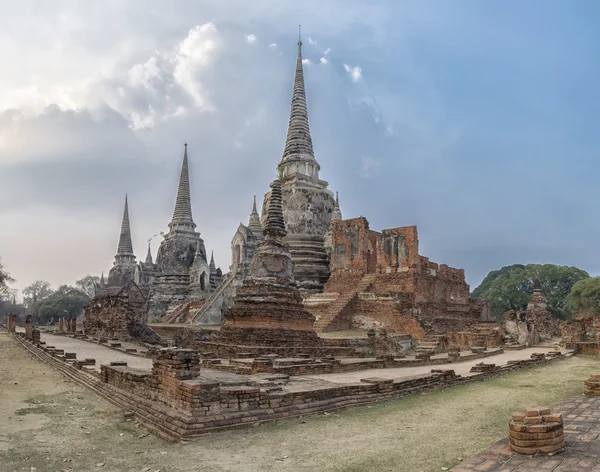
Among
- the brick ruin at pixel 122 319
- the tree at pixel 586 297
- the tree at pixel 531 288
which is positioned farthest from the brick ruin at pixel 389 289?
the tree at pixel 531 288

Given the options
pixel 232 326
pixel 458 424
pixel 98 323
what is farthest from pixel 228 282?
pixel 458 424

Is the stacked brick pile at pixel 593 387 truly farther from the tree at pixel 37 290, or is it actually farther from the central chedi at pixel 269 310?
the tree at pixel 37 290

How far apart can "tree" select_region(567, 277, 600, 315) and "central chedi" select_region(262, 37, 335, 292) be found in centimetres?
2447

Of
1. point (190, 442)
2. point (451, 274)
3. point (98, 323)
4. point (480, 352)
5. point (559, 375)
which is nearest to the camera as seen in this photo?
point (190, 442)

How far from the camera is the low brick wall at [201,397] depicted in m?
6.50

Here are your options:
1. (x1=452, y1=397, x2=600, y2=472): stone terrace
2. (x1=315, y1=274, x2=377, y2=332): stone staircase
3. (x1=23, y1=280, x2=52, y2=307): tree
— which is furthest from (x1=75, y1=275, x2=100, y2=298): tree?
(x1=452, y1=397, x2=600, y2=472): stone terrace

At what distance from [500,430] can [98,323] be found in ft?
72.2

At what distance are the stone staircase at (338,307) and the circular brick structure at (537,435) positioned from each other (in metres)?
18.0

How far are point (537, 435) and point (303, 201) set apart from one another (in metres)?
28.5

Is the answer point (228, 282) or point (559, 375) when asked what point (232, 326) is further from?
point (228, 282)

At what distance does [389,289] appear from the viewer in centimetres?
2531

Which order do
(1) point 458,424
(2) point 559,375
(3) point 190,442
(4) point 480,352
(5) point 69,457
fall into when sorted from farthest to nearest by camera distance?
(4) point 480,352 < (2) point 559,375 < (1) point 458,424 < (3) point 190,442 < (5) point 69,457

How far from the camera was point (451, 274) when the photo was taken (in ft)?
93.0

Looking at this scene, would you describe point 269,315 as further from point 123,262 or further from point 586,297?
point 123,262
